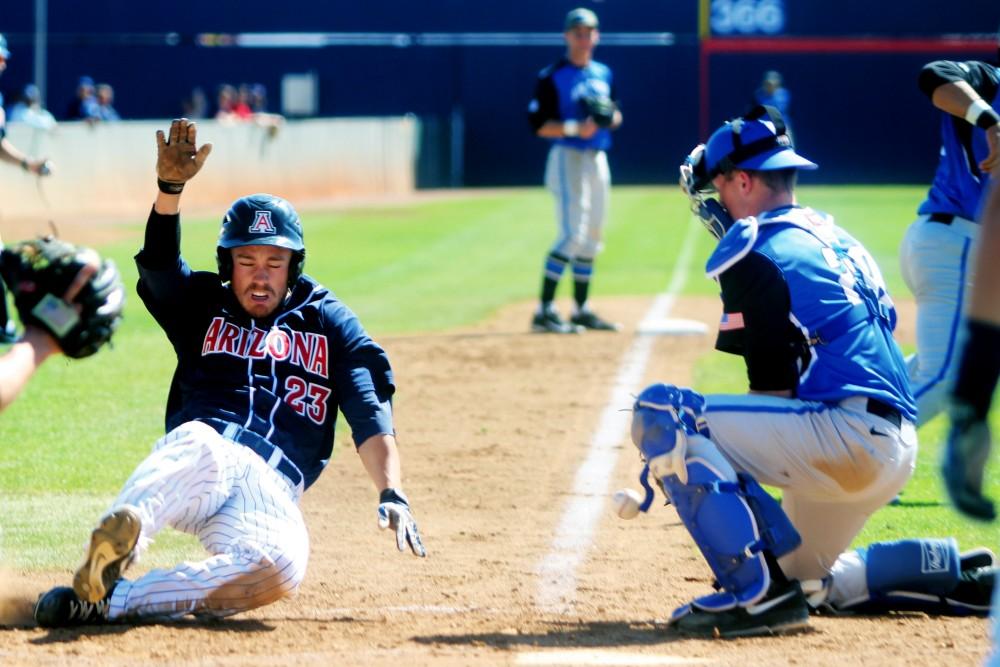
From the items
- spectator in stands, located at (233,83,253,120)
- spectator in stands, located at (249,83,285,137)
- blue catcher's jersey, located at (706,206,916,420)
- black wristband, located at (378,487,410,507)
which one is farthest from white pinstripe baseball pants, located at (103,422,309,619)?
spectator in stands, located at (233,83,253,120)

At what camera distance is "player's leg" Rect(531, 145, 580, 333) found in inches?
458

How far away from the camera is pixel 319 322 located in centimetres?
484

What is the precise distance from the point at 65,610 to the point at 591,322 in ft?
25.4

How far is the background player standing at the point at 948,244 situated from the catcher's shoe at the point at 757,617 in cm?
174

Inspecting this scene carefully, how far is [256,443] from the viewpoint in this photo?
4.64 metres

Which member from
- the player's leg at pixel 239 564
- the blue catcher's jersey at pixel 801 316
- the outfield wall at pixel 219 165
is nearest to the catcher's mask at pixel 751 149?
the blue catcher's jersey at pixel 801 316

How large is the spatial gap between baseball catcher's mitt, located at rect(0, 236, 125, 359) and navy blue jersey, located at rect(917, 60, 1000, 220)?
3.49 m

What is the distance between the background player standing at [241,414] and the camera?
4.34 metres

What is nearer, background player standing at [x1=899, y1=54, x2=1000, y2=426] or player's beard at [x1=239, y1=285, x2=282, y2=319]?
player's beard at [x1=239, y1=285, x2=282, y2=319]

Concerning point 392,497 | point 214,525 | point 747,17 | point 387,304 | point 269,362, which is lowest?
point 387,304

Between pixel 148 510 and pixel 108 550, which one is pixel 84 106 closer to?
pixel 148 510

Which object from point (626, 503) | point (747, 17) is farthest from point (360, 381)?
point (747, 17)

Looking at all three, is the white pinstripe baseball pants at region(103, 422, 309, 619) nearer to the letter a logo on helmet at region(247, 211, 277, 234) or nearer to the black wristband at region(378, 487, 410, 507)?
the black wristband at region(378, 487, 410, 507)

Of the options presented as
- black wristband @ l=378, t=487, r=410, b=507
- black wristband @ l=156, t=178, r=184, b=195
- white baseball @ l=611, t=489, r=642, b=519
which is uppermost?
black wristband @ l=156, t=178, r=184, b=195
